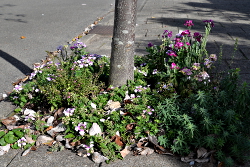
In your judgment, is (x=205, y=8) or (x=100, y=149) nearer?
(x=100, y=149)

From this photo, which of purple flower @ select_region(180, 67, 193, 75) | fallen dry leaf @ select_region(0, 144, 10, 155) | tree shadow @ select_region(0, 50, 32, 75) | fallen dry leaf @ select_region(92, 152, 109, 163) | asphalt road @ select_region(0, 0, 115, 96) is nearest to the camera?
fallen dry leaf @ select_region(92, 152, 109, 163)

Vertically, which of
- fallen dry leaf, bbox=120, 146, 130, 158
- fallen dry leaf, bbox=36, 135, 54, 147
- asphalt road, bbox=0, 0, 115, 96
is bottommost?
fallen dry leaf, bbox=36, 135, 54, 147

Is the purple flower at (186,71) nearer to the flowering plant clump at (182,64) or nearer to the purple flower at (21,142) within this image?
A: the flowering plant clump at (182,64)

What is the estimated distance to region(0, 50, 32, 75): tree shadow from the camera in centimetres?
474

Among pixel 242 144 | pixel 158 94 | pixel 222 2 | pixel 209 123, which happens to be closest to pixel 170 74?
pixel 158 94

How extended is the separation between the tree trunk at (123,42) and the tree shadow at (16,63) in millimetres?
1814

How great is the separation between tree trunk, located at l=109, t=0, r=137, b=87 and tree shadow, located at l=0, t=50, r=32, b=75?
1814mm

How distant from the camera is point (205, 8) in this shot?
10109 millimetres

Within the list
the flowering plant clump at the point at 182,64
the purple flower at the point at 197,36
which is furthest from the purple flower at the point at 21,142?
the purple flower at the point at 197,36

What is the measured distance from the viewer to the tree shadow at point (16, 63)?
186 inches

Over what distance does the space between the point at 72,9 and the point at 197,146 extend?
27.7 ft

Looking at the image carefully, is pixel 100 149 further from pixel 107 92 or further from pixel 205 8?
pixel 205 8

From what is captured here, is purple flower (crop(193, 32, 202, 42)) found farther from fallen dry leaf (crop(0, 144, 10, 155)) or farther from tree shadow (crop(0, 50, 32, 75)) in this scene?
tree shadow (crop(0, 50, 32, 75))

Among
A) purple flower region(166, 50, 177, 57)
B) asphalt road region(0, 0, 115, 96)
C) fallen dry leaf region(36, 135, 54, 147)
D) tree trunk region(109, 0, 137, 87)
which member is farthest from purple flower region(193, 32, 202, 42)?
asphalt road region(0, 0, 115, 96)
